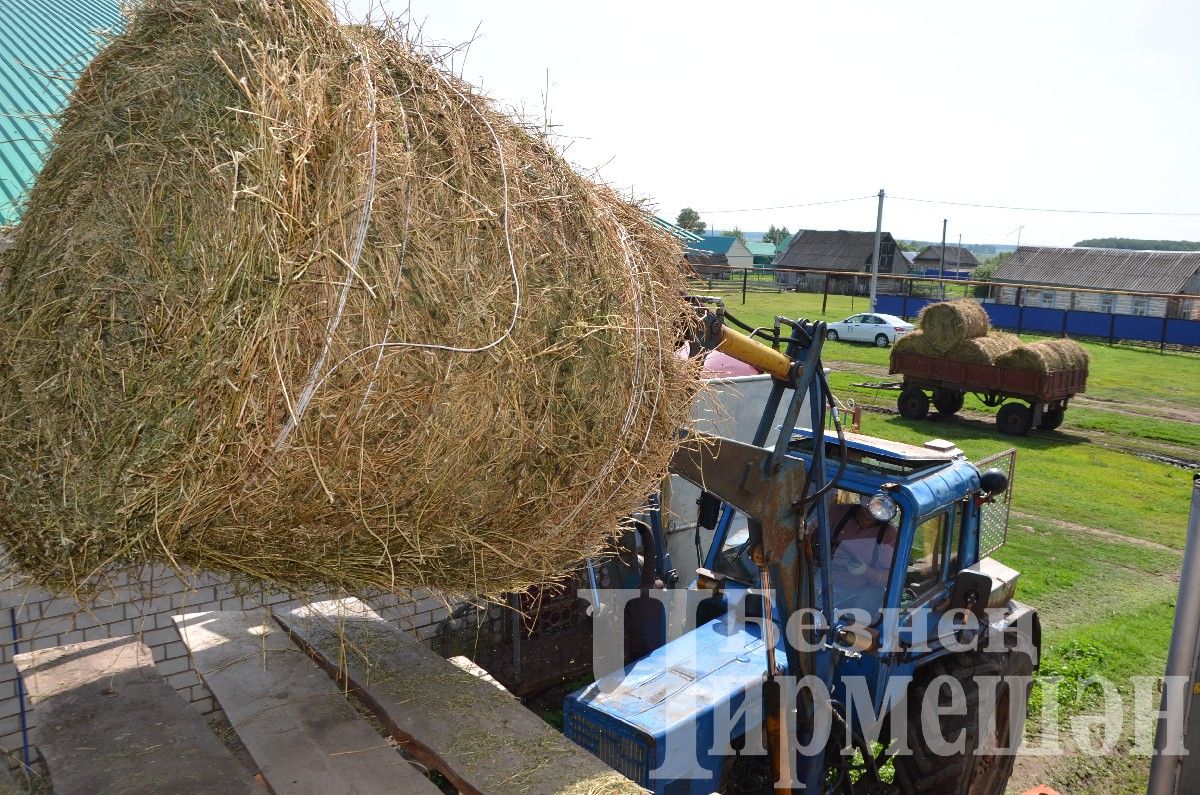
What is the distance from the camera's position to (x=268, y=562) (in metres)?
2.67

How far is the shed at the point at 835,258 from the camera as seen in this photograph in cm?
5634

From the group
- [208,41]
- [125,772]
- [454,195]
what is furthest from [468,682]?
[208,41]

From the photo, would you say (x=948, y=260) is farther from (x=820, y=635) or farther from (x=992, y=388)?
(x=820, y=635)

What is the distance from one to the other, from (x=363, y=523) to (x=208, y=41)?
1570 mm

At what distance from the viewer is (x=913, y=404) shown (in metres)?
19.6

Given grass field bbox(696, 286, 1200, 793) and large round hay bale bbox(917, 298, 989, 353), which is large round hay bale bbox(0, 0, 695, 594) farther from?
large round hay bale bbox(917, 298, 989, 353)

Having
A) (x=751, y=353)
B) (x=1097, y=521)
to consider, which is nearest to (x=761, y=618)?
(x=751, y=353)

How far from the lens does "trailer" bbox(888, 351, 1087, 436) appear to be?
18.2 metres

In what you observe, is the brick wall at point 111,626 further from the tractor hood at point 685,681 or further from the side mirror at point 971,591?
the side mirror at point 971,591

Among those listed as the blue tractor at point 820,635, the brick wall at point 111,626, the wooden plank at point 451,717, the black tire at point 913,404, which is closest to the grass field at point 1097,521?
the black tire at point 913,404

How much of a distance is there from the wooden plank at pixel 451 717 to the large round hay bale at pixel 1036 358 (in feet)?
56.4

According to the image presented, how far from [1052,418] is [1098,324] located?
20395 millimetres

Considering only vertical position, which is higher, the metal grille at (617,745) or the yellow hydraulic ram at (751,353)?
the yellow hydraulic ram at (751,353)

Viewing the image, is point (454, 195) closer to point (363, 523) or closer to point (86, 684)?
point (363, 523)
